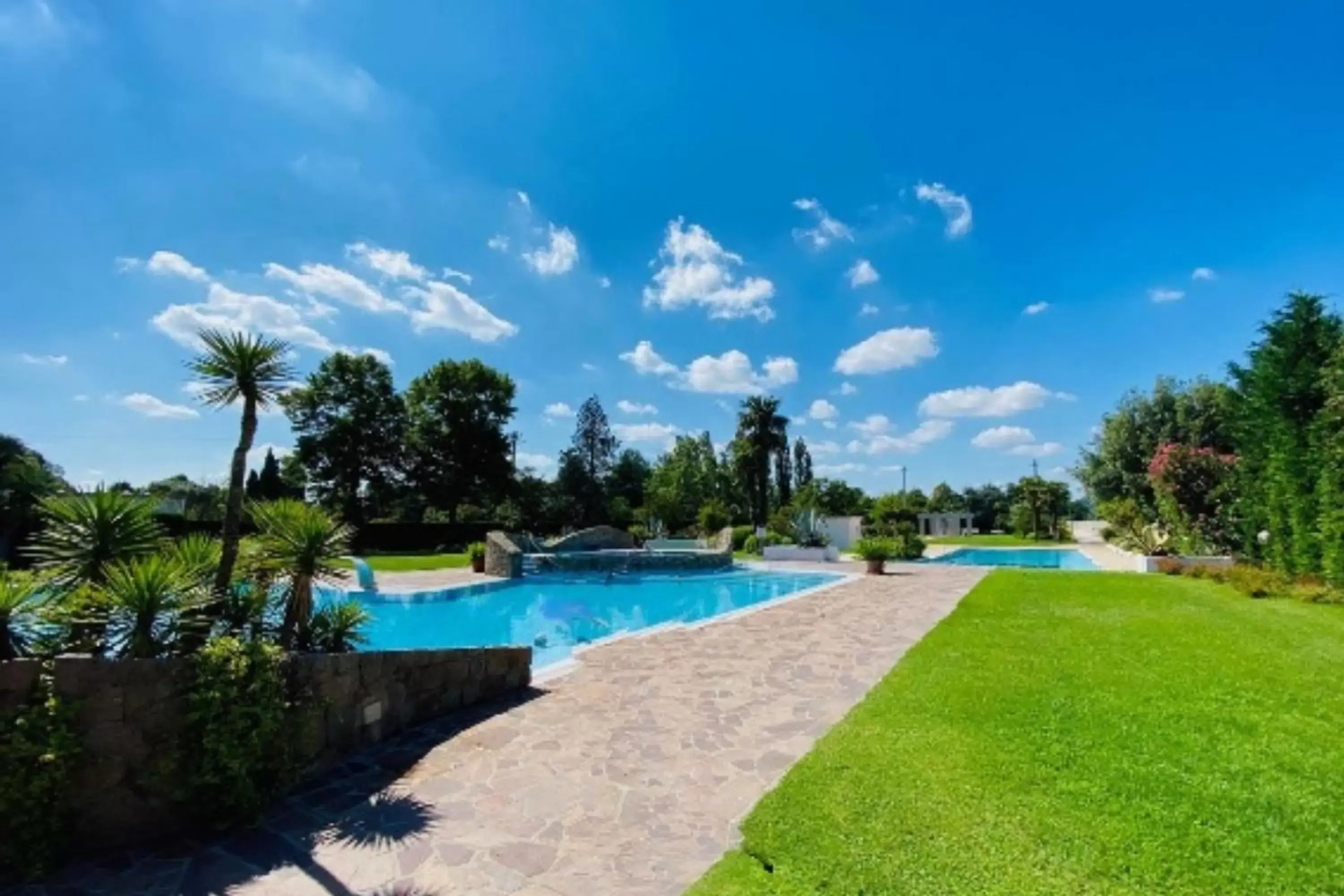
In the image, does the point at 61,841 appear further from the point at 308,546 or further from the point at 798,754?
the point at 798,754

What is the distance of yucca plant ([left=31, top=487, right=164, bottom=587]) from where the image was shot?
4.09 meters

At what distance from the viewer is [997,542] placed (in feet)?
130

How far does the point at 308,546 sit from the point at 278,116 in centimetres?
745

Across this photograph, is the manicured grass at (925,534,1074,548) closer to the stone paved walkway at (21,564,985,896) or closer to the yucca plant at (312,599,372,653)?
the stone paved walkway at (21,564,985,896)

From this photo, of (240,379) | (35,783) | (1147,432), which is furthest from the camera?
(1147,432)

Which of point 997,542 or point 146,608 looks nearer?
point 146,608

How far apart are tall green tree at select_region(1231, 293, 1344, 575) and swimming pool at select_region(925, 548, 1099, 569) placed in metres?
8.16

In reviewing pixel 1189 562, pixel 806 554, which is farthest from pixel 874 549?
pixel 1189 562

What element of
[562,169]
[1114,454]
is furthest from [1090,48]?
[1114,454]

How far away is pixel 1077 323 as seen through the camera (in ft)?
58.7

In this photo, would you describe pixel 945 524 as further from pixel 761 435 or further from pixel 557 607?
pixel 557 607

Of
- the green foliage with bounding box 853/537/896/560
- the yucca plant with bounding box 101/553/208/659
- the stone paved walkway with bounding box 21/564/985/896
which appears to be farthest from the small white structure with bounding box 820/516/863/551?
the yucca plant with bounding box 101/553/208/659

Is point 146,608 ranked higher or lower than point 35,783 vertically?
higher

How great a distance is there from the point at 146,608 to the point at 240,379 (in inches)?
73.5
